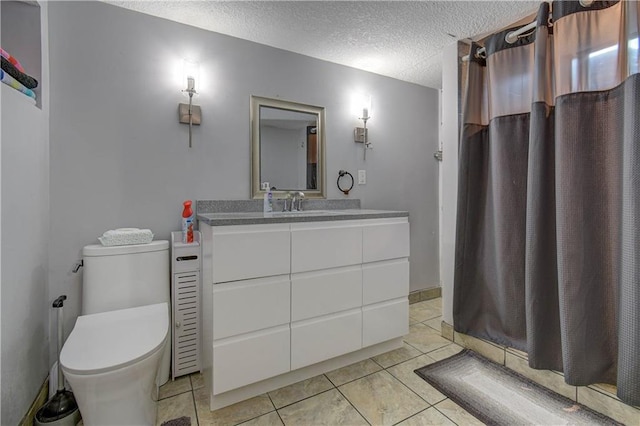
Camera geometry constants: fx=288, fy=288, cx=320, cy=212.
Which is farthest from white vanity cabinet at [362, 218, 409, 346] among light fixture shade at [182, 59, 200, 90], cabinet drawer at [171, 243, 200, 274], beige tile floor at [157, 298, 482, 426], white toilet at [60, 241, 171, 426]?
light fixture shade at [182, 59, 200, 90]

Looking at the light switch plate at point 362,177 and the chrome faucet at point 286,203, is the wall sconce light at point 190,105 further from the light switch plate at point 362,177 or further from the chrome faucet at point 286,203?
the light switch plate at point 362,177

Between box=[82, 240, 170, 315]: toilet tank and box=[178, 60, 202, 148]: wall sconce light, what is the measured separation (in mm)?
799

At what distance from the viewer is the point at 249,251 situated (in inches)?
56.7

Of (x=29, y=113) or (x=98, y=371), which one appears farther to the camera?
(x=29, y=113)

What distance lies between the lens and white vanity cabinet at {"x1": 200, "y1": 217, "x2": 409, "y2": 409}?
1.40 meters

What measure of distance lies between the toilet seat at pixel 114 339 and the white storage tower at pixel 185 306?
0.16 metres

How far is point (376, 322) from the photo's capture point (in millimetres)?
1860

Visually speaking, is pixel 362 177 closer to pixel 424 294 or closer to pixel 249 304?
pixel 424 294

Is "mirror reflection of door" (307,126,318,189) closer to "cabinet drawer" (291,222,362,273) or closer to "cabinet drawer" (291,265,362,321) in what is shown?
"cabinet drawer" (291,222,362,273)

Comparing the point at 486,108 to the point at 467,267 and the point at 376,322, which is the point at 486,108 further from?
the point at 376,322

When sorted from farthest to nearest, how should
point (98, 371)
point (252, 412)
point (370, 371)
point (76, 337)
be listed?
point (370, 371) < point (252, 412) < point (76, 337) < point (98, 371)

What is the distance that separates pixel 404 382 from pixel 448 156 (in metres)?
1.54

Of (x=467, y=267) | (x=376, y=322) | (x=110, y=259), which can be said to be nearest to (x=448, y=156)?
(x=467, y=267)

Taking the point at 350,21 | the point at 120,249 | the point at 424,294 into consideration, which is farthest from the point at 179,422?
the point at 350,21
